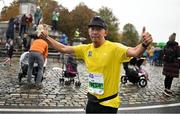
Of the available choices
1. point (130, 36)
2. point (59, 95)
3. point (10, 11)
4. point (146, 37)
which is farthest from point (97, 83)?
point (130, 36)

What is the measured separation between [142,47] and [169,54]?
7.95 metres

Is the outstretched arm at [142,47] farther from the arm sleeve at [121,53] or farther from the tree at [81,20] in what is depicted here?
the tree at [81,20]

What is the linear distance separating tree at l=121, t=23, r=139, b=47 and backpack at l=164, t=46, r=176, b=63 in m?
92.5

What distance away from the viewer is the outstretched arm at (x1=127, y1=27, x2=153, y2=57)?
446cm

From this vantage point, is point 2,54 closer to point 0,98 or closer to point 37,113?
point 0,98

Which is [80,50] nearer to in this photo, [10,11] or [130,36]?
[10,11]

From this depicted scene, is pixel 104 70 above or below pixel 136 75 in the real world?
above

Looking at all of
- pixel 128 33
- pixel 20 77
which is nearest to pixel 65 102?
pixel 20 77

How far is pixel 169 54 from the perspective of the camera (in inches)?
486

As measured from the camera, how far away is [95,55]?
5.12 m

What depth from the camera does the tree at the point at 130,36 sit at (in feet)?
353

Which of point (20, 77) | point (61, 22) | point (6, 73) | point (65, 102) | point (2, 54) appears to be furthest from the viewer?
point (61, 22)

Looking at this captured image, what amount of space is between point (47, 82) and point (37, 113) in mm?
5443

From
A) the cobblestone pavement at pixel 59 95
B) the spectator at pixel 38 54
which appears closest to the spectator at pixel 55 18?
the cobblestone pavement at pixel 59 95
